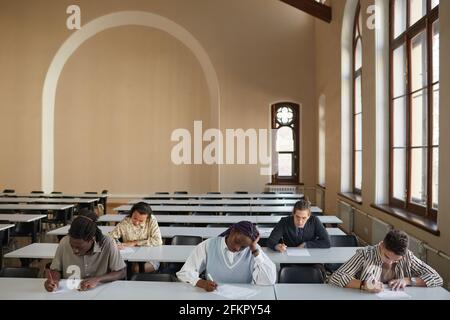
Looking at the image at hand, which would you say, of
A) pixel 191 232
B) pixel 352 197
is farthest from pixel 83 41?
pixel 191 232

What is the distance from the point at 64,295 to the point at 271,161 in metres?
9.43

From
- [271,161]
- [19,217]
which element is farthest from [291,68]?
[19,217]

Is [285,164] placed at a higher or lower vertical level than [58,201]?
higher

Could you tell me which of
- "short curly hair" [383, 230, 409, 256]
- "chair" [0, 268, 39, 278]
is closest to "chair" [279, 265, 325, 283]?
"short curly hair" [383, 230, 409, 256]

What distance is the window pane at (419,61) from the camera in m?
5.08

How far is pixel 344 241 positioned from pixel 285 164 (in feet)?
24.8

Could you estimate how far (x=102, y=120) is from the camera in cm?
1271

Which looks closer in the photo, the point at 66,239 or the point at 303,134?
the point at 66,239

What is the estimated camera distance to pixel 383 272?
280 centimetres

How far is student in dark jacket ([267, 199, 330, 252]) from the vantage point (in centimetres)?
409

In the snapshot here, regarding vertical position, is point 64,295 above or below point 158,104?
below

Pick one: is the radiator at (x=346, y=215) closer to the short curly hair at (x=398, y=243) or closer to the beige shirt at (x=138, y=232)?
the beige shirt at (x=138, y=232)

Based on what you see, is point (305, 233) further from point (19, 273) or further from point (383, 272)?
point (19, 273)
